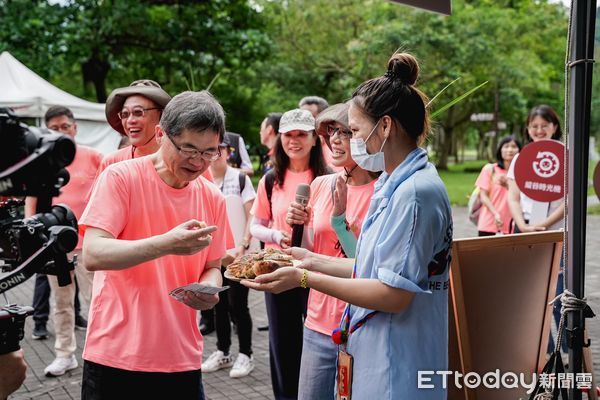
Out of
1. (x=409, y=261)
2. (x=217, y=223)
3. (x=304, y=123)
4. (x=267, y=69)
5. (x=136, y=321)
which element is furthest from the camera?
(x=267, y=69)

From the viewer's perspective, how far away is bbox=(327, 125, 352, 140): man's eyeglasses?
3777mm

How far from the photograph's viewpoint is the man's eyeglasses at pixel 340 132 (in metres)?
3.78

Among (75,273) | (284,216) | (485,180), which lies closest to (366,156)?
(284,216)

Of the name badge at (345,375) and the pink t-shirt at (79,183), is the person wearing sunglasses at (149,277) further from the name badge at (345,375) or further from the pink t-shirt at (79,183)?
the pink t-shirt at (79,183)

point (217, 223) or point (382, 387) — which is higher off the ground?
point (217, 223)

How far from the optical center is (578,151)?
3.27 m

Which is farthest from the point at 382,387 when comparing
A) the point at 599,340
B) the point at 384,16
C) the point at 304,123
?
the point at 384,16

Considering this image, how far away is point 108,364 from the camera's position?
2.75m

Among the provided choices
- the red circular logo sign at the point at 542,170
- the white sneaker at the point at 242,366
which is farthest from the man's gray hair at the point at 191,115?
the white sneaker at the point at 242,366

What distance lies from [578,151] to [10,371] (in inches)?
107

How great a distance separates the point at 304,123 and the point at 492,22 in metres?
27.4

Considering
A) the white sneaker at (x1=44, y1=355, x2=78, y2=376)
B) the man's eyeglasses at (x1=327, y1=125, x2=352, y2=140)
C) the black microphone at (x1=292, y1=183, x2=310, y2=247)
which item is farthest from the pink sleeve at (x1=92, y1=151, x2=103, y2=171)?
the man's eyeglasses at (x1=327, y1=125, x2=352, y2=140)

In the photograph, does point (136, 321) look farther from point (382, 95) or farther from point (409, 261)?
point (382, 95)

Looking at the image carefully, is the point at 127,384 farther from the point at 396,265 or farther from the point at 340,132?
the point at 340,132
